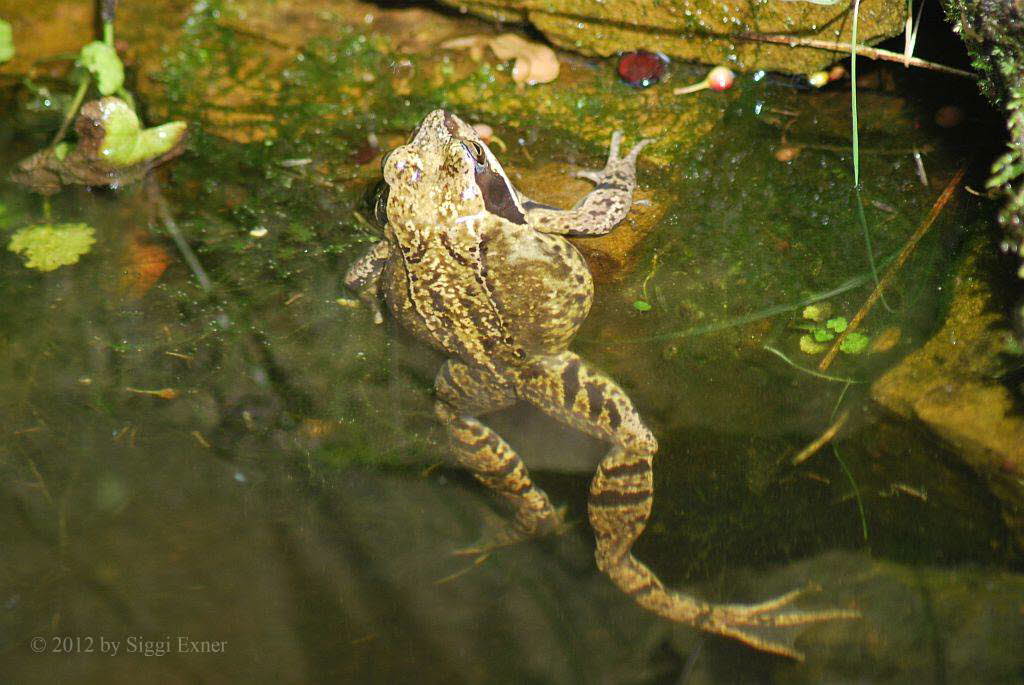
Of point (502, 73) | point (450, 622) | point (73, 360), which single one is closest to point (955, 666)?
point (450, 622)

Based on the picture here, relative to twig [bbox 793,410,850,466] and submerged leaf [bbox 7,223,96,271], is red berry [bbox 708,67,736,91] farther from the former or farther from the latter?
submerged leaf [bbox 7,223,96,271]

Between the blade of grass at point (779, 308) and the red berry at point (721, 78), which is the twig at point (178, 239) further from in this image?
the red berry at point (721, 78)

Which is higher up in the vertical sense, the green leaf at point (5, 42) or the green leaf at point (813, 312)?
the green leaf at point (5, 42)

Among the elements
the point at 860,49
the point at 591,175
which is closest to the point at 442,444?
the point at 591,175

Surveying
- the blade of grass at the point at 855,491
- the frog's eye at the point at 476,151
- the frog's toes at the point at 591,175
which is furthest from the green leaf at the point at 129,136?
the blade of grass at the point at 855,491

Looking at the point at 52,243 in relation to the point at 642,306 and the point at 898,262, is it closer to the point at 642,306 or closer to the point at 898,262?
the point at 642,306

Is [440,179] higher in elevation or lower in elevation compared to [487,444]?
higher
